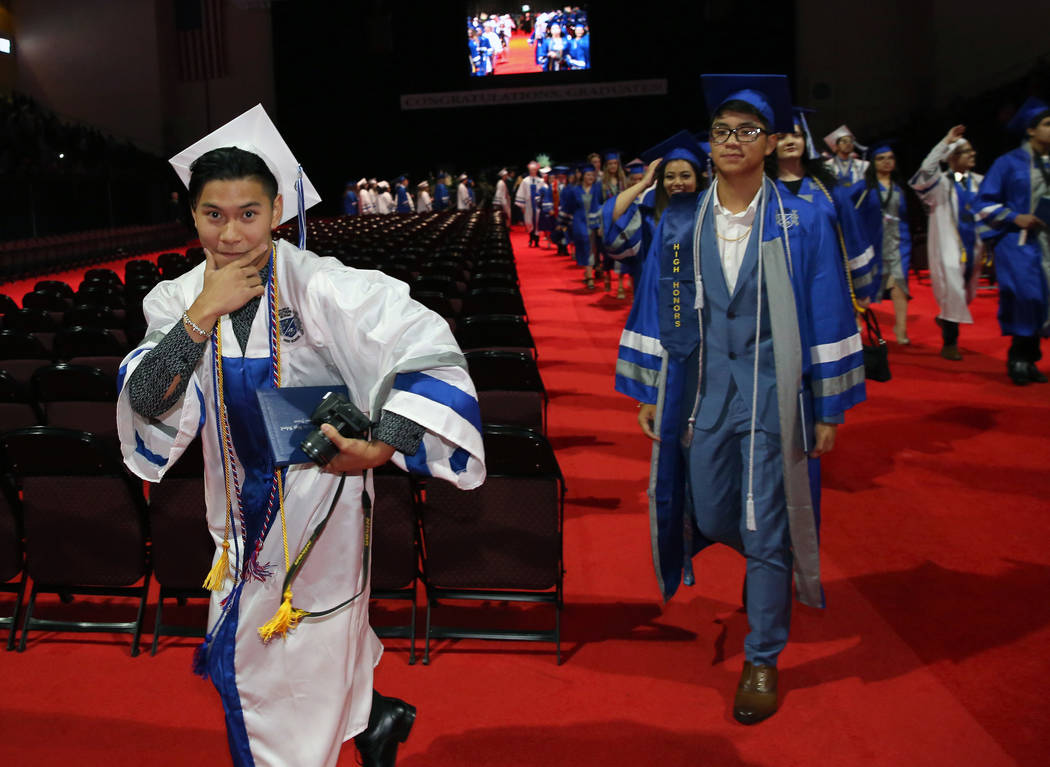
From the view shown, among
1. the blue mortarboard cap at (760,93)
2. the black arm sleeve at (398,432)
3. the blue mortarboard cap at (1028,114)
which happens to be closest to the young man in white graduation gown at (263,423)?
the black arm sleeve at (398,432)

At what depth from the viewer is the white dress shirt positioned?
271cm

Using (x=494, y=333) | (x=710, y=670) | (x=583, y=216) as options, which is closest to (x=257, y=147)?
(x=710, y=670)

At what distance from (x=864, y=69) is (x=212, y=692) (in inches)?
1032

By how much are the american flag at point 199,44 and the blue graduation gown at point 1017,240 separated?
26.9m

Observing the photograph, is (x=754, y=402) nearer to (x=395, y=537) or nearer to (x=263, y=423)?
(x=395, y=537)

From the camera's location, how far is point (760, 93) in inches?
107

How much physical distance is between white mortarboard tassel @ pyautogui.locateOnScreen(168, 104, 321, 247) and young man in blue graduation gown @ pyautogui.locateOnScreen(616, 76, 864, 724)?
1.29 m

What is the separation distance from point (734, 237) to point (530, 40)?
28437 millimetres

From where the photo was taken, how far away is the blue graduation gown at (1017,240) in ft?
19.8

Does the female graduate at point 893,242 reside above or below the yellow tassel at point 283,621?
above

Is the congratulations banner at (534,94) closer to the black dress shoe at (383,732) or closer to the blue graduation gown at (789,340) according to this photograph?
the blue graduation gown at (789,340)

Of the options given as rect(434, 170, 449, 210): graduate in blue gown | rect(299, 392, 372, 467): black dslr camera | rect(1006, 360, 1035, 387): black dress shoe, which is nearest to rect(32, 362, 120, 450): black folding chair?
rect(299, 392, 372, 467): black dslr camera

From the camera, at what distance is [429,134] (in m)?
31.0

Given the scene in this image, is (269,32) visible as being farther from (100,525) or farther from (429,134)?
(100,525)
